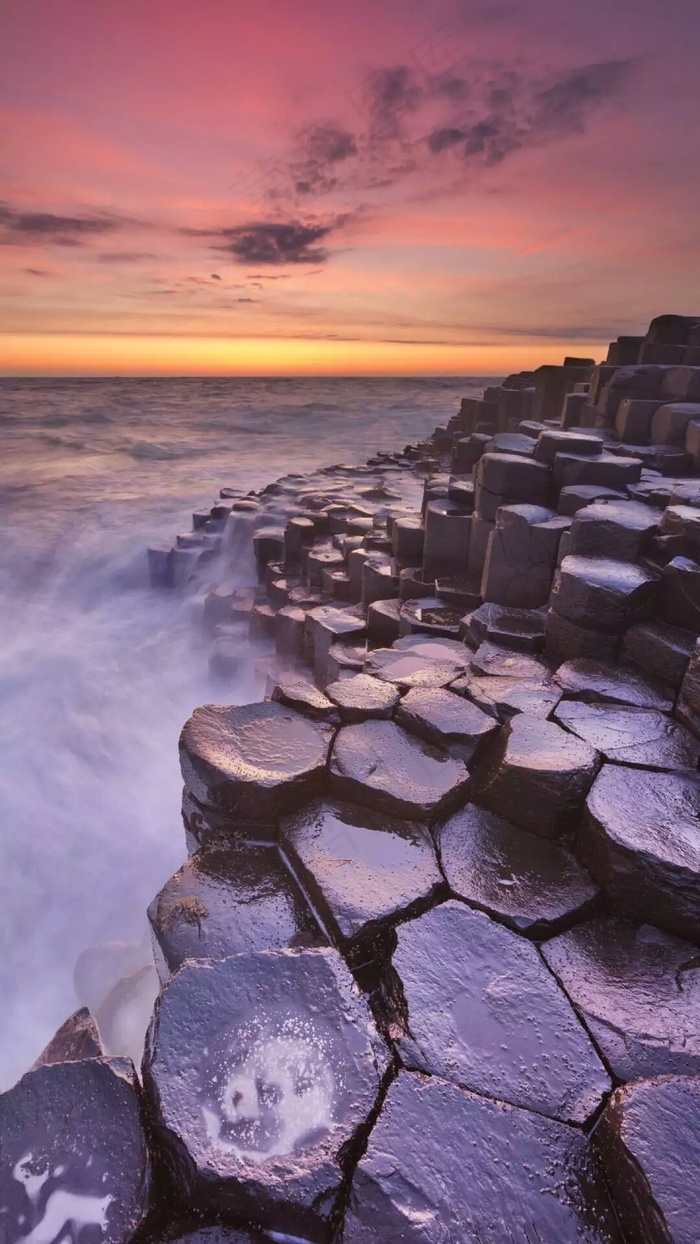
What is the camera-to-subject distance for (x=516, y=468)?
498 cm

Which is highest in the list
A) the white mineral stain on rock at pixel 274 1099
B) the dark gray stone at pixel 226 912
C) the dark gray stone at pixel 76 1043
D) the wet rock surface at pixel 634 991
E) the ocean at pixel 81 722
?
the white mineral stain on rock at pixel 274 1099

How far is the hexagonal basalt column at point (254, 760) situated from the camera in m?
2.57

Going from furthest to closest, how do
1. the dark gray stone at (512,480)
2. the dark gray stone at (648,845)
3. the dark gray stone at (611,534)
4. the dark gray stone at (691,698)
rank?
1. the dark gray stone at (512,480)
2. the dark gray stone at (611,534)
3. the dark gray stone at (691,698)
4. the dark gray stone at (648,845)

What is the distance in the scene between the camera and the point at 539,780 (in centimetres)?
238

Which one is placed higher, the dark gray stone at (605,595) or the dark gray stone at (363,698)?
the dark gray stone at (605,595)

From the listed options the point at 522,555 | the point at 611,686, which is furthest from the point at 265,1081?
the point at 522,555

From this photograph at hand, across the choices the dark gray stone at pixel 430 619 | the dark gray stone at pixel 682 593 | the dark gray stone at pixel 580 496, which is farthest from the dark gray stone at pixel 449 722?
the dark gray stone at pixel 580 496

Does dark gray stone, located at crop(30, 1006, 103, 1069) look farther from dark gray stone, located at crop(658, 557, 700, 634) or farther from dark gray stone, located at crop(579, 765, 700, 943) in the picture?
dark gray stone, located at crop(658, 557, 700, 634)

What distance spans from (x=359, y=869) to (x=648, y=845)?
3.36 ft

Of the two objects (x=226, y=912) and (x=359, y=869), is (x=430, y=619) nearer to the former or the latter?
(x=359, y=869)

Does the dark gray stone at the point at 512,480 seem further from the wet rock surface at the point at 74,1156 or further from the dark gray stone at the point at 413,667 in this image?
the wet rock surface at the point at 74,1156

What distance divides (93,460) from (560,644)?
2770 centimetres

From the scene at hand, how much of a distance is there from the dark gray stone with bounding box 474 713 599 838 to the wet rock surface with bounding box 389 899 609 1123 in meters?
0.54

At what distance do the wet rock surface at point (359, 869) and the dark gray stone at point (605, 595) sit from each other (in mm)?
1758
